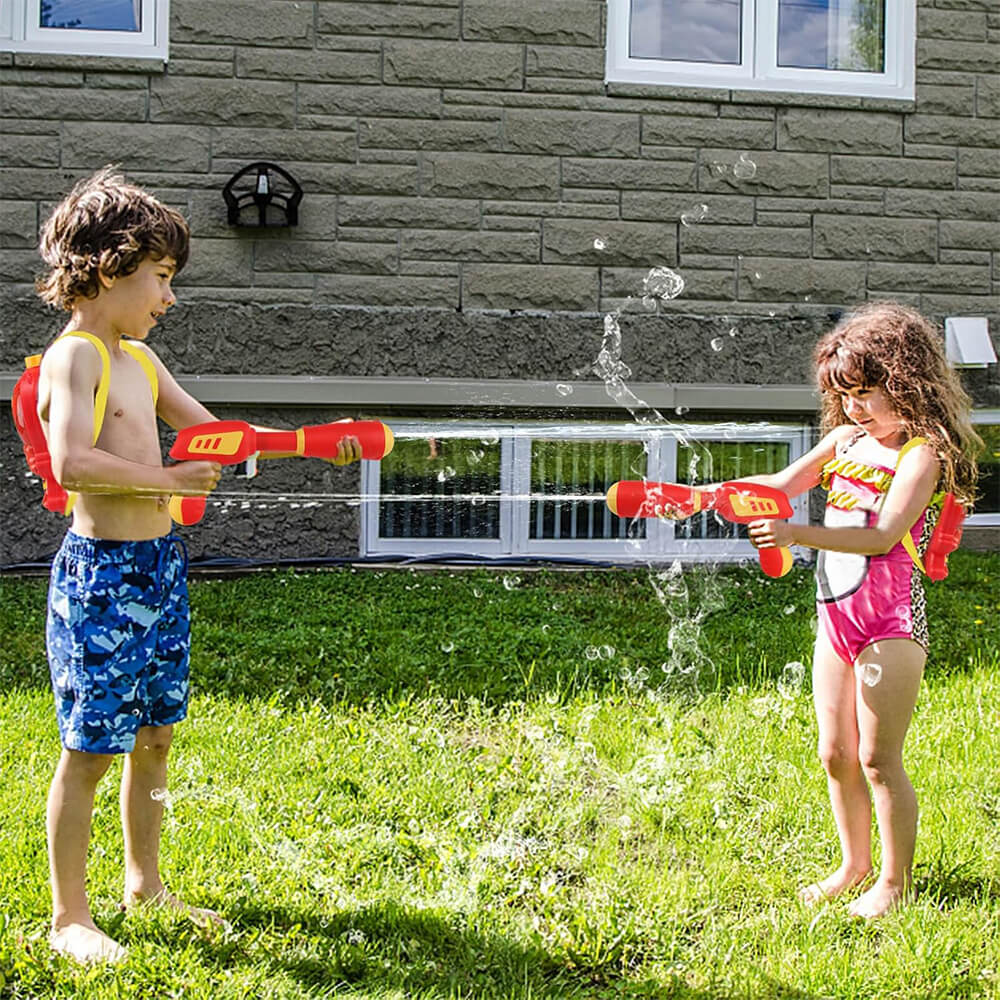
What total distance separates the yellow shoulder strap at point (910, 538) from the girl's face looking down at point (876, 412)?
0.15 feet

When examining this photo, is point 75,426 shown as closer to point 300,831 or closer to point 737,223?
point 300,831

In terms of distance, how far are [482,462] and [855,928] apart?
1.85 metres

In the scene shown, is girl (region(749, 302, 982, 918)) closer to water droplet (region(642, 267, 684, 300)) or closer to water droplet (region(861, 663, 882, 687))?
water droplet (region(861, 663, 882, 687))

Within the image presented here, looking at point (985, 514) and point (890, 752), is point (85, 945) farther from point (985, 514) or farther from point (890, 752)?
point (985, 514)

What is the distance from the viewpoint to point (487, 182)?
483 cm

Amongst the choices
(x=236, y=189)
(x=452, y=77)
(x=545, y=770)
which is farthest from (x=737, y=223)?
(x=545, y=770)

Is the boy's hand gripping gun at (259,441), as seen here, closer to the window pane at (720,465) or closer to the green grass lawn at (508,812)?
the green grass lawn at (508,812)

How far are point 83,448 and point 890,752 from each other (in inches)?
57.9

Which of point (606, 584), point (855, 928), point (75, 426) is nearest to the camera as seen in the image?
point (75, 426)

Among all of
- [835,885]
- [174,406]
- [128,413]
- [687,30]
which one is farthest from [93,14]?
[835,885]

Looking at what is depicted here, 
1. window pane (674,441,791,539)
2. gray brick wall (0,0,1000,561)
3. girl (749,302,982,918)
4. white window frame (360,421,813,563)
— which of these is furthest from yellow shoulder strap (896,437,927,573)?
gray brick wall (0,0,1000,561)

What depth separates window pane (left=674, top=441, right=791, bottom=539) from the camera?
14.4 feet

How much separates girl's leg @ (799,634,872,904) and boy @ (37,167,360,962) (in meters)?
0.97

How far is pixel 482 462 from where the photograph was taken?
3541 mm
